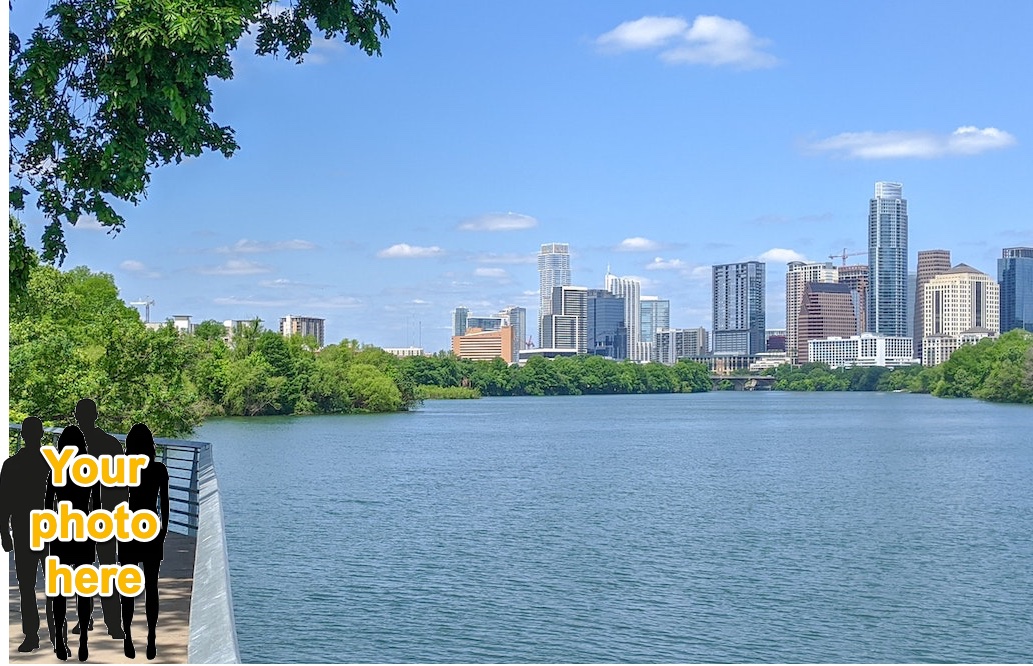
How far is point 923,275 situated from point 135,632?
200 m

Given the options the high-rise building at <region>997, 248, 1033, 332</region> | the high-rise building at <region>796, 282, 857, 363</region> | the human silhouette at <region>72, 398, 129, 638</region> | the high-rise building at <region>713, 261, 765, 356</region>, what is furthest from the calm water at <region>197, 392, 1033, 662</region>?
the high-rise building at <region>713, 261, 765, 356</region>

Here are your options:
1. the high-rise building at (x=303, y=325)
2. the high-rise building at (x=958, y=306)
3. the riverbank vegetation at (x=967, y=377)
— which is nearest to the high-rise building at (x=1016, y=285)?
the high-rise building at (x=958, y=306)

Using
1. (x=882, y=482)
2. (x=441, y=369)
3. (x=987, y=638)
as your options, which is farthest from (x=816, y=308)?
(x=987, y=638)

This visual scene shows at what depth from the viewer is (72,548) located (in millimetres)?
5301

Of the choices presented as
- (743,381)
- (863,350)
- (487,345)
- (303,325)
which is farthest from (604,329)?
(303,325)

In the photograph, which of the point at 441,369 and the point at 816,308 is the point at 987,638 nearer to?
the point at 441,369

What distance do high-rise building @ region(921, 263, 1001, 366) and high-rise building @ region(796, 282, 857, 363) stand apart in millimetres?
14213

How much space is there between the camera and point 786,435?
154ft

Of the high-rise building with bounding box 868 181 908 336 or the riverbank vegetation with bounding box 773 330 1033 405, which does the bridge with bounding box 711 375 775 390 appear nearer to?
the riverbank vegetation with bounding box 773 330 1033 405

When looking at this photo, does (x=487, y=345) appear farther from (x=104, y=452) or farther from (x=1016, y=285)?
(x=104, y=452)

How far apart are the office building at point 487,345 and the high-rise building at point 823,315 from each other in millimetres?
45707

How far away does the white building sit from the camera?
16420 cm

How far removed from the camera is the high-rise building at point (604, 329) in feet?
631

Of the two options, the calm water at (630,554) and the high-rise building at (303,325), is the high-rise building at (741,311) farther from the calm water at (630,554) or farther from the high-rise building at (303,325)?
the calm water at (630,554)
